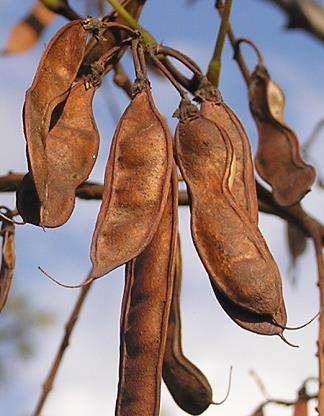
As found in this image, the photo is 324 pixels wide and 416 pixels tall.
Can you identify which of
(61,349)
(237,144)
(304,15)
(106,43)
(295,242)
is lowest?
(61,349)

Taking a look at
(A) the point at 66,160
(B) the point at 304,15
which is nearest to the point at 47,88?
(A) the point at 66,160

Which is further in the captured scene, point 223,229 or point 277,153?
point 277,153

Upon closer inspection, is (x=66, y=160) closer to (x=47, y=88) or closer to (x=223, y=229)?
(x=47, y=88)

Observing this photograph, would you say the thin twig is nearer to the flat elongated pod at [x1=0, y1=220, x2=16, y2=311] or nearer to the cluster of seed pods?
the flat elongated pod at [x1=0, y1=220, x2=16, y2=311]

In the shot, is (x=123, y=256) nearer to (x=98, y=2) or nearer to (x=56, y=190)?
(x=56, y=190)

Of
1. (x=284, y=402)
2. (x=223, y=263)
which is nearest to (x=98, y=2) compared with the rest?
(x=284, y=402)

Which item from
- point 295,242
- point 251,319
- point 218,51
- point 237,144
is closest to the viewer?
point 251,319

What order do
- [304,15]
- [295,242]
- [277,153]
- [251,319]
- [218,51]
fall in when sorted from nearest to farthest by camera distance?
[251,319]
[218,51]
[277,153]
[304,15]
[295,242]
